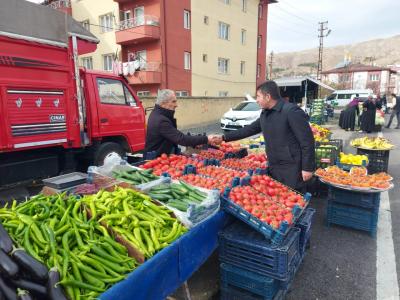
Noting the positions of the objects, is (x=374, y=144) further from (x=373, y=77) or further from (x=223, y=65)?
(x=373, y=77)

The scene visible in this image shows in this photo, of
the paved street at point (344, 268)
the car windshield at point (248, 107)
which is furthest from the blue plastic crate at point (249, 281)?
the car windshield at point (248, 107)

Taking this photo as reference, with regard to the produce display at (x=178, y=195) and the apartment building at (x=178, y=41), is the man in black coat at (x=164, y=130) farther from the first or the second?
the apartment building at (x=178, y=41)

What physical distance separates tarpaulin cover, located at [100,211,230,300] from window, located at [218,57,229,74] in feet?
83.1

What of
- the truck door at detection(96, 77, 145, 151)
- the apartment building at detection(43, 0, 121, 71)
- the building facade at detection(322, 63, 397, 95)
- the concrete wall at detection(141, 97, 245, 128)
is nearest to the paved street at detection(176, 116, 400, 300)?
the truck door at detection(96, 77, 145, 151)

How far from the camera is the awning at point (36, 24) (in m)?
5.07

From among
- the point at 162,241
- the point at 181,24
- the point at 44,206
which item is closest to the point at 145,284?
the point at 162,241

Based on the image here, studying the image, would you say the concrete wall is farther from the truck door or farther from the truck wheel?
the truck wheel

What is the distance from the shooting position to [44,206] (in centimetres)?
260

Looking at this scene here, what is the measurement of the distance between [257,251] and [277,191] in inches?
37.3

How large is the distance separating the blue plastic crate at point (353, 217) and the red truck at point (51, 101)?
5.07 meters

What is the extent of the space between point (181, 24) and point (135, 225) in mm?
22709

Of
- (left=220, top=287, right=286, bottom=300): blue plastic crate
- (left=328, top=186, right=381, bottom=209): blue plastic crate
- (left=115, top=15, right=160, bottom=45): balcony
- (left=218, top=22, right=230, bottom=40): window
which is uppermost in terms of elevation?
(left=218, top=22, right=230, bottom=40): window

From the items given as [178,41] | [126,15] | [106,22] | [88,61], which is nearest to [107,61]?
[88,61]

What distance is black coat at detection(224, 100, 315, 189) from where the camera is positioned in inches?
145
